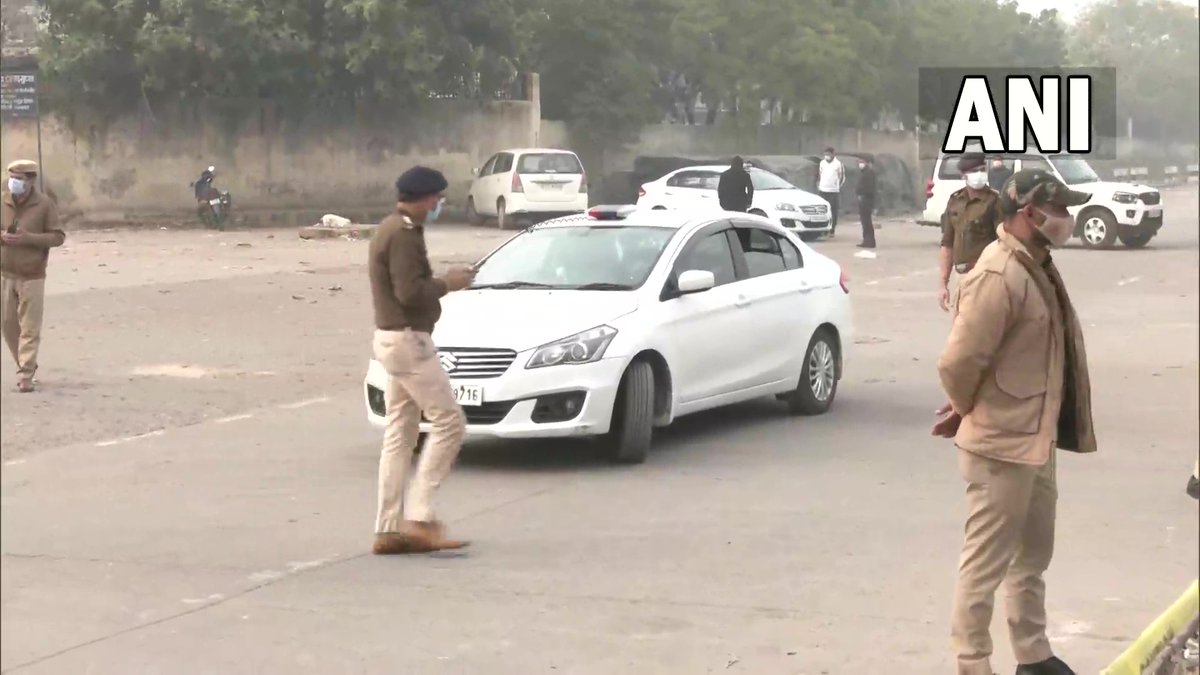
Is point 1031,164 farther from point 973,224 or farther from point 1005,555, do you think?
point 1005,555

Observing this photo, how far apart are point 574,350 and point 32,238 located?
194 inches

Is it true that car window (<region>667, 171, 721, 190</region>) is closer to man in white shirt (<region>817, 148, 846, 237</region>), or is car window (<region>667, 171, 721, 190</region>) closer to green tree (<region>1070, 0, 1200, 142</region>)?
man in white shirt (<region>817, 148, 846, 237</region>)

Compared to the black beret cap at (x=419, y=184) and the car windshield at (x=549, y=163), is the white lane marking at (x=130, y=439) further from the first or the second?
the car windshield at (x=549, y=163)

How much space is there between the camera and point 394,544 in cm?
810

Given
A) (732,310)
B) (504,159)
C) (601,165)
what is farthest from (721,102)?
(732,310)

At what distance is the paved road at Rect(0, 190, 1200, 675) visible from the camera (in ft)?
21.2

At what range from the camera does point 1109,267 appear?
26312 millimetres

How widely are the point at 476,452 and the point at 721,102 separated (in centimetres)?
3316

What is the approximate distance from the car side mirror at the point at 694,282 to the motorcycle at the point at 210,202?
73.5 feet

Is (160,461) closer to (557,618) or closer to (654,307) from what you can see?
(654,307)

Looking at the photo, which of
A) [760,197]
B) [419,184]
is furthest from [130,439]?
[760,197]

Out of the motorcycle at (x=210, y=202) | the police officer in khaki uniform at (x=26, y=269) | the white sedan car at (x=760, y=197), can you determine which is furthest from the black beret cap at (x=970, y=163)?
the motorcycle at (x=210, y=202)

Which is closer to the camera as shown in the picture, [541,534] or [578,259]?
[541,534]

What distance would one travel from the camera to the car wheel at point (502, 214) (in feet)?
107
